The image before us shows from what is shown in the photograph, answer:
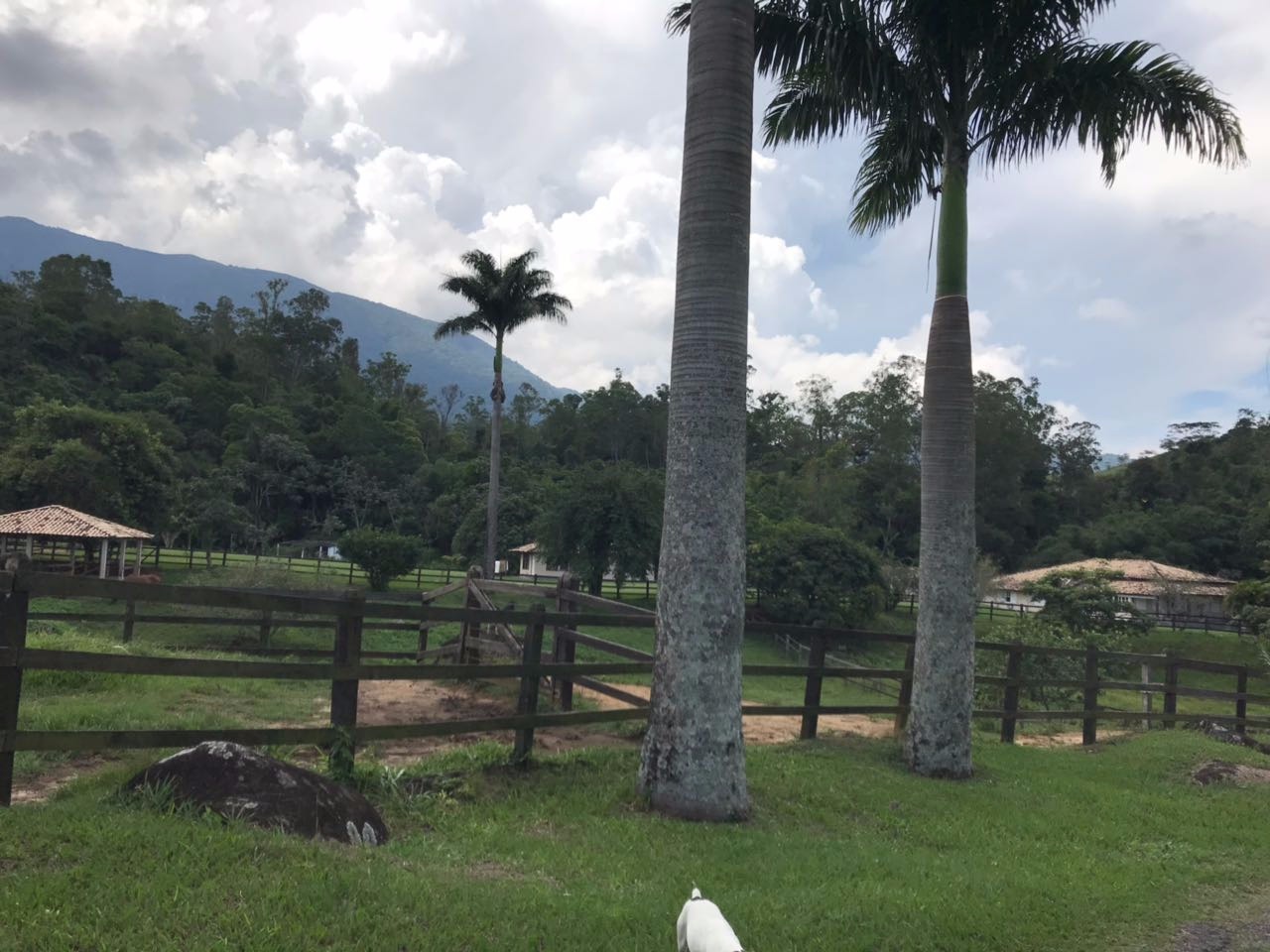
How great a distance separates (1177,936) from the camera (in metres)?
5.47

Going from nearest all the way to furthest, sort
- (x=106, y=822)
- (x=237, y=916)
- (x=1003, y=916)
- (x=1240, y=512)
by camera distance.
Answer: (x=237, y=916) < (x=106, y=822) < (x=1003, y=916) < (x=1240, y=512)

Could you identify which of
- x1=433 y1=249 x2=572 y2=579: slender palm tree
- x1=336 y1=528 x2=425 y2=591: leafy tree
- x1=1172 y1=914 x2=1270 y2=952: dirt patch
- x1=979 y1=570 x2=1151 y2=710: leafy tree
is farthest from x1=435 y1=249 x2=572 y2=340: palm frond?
x1=1172 y1=914 x2=1270 y2=952: dirt patch

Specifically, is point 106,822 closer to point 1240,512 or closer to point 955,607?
point 955,607

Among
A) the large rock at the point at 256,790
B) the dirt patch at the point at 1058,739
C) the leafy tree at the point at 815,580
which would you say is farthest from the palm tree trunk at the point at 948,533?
the leafy tree at the point at 815,580

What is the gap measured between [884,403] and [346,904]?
78449mm

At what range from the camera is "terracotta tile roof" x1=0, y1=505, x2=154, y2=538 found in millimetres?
32000

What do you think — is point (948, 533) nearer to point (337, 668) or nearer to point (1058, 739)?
point (337, 668)

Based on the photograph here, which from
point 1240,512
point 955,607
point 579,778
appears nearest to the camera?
point 579,778

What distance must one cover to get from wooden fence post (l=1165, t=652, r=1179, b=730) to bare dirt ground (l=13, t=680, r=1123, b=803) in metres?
1.44

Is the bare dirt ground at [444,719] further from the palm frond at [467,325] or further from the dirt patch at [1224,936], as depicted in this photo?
the palm frond at [467,325]

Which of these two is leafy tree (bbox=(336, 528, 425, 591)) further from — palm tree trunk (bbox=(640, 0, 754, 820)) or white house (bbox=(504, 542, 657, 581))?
palm tree trunk (bbox=(640, 0, 754, 820))


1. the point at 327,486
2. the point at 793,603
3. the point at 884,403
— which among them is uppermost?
the point at 884,403

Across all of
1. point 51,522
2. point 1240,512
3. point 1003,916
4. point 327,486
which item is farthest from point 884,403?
point 1003,916

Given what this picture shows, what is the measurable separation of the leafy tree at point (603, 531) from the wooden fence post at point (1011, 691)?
98.7 feet
